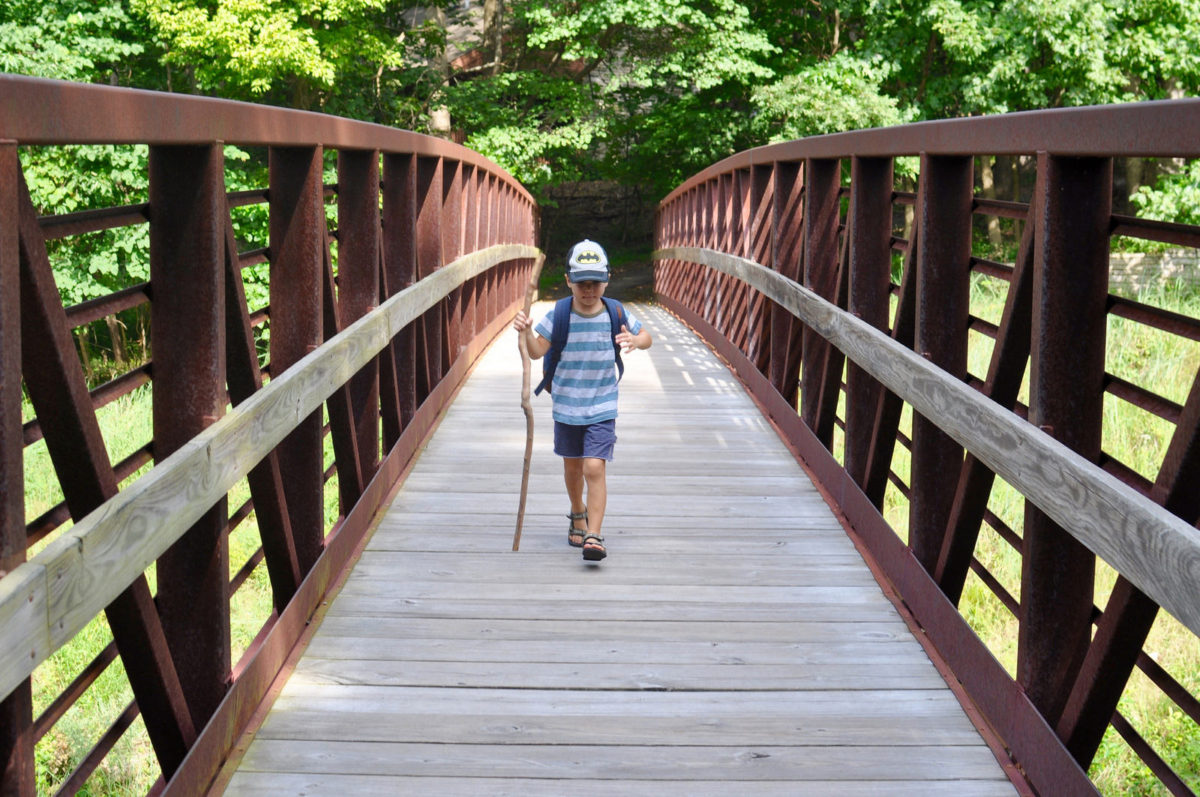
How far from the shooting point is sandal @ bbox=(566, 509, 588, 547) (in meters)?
5.08

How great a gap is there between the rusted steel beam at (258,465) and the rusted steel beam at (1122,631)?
2.06 meters

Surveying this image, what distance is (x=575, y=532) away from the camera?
5105mm

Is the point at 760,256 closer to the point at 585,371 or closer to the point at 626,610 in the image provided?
the point at 585,371

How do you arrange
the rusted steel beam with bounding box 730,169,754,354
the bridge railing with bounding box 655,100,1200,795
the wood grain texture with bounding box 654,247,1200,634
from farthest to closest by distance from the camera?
1. the rusted steel beam with bounding box 730,169,754,354
2. the bridge railing with bounding box 655,100,1200,795
3. the wood grain texture with bounding box 654,247,1200,634

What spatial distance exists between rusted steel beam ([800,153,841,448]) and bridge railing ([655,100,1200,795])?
21cm

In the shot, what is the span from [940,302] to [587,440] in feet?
4.95

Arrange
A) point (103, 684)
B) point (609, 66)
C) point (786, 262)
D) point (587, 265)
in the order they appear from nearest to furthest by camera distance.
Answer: point (587, 265) → point (786, 262) → point (103, 684) → point (609, 66)

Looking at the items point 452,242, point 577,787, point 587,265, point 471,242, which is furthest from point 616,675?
point 471,242

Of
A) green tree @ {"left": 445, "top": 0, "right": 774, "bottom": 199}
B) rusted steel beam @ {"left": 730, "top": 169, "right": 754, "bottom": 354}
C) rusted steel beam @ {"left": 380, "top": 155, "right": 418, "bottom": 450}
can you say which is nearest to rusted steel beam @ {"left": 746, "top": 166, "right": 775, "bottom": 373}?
rusted steel beam @ {"left": 730, "top": 169, "right": 754, "bottom": 354}

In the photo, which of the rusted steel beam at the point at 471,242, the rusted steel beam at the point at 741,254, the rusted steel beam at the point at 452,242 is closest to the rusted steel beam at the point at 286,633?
the rusted steel beam at the point at 452,242

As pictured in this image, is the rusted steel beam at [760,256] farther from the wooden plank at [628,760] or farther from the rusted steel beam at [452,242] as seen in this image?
the wooden plank at [628,760]

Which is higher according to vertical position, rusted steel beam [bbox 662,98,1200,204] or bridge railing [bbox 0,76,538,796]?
rusted steel beam [bbox 662,98,1200,204]

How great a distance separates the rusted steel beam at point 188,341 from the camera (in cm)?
298

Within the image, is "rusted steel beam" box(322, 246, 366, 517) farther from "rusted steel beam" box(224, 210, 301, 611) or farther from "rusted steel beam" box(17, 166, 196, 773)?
"rusted steel beam" box(17, 166, 196, 773)
